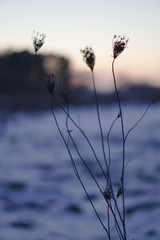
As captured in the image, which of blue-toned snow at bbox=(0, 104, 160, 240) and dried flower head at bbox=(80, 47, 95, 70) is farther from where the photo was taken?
blue-toned snow at bbox=(0, 104, 160, 240)

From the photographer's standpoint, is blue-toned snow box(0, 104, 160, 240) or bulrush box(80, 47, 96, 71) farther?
blue-toned snow box(0, 104, 160, 240)

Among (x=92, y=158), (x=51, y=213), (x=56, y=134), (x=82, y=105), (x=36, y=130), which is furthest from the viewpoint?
(x=82, y=105)

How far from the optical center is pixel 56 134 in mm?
4461

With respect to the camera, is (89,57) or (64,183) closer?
(89,57)

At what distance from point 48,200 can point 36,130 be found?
265 cm

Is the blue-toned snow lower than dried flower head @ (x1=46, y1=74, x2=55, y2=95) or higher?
lower

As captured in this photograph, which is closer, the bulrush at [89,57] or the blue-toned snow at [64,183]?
the bulrush at [89,57]

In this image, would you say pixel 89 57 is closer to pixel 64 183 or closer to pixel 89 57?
pixel 89 57

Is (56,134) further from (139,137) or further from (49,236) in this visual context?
(49,236)

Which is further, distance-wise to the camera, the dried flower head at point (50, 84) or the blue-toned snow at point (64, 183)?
the blue-toned snow at point (64, 183)

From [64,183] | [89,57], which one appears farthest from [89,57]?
[64,183]

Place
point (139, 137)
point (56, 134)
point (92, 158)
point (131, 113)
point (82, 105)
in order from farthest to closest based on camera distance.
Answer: point (82, 105)
point (131, 113)
point (56, 134)
point (139, 137)
point (92, 158)

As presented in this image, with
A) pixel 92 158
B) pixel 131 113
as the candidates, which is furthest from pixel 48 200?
pixel 131 113

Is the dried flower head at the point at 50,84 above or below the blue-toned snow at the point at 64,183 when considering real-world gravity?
above
